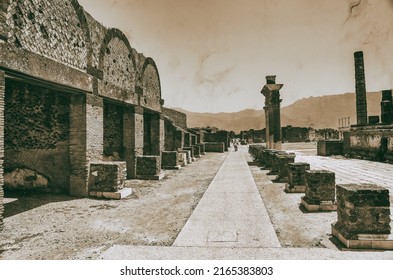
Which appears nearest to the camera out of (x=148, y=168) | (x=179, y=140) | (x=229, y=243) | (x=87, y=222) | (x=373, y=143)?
(x=229, y=243)

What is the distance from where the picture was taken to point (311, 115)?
102m

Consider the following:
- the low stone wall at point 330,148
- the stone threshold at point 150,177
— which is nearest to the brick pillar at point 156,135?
the stone threshold at point 150,177

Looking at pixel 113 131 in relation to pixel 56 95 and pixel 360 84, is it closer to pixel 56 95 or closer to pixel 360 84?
pixel 56 95

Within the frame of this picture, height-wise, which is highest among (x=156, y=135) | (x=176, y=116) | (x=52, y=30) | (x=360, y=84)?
(x=360, y=84)

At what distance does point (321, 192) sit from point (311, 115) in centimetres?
10573

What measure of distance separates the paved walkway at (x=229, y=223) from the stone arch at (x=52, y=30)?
4.88 m

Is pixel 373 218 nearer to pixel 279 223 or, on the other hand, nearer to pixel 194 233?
pixel 279 223

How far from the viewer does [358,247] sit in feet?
11.7

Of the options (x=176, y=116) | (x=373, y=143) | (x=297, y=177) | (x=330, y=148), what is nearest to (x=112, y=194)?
(x=297, y=177)

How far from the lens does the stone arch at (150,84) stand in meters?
12.1

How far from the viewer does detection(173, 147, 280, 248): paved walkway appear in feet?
12.8

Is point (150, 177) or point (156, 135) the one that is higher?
point (156, 135)

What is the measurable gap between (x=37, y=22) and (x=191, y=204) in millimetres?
5322

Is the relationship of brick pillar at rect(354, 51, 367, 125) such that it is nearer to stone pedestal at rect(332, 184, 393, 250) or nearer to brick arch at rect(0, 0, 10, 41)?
stone pedestal at rect(332, 184, 393, 250)
